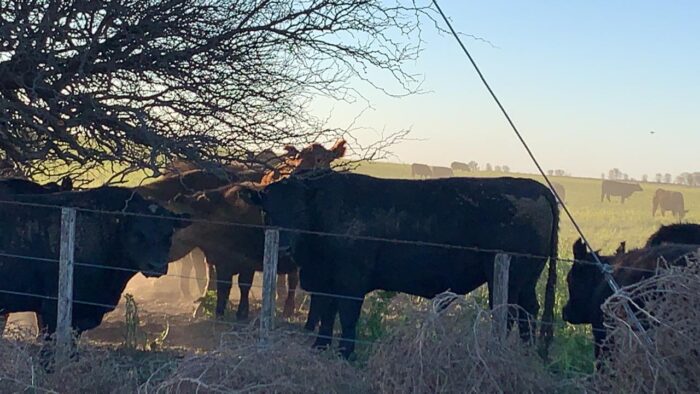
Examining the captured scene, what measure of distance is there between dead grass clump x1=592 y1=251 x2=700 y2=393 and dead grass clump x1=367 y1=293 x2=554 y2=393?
19.6 inches

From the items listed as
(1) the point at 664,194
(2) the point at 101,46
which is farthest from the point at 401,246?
(1) the point at 664,194

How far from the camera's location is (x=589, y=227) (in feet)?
118

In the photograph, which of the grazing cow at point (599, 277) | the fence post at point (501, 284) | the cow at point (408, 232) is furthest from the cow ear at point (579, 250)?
the fence post at point (501, 284)

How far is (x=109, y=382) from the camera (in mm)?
6488

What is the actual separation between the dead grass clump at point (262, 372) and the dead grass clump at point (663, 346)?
164cm

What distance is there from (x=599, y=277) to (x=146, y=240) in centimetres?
431

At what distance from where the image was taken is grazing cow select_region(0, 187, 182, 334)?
8078 millimetres

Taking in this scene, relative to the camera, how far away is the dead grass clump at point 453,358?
5.41m

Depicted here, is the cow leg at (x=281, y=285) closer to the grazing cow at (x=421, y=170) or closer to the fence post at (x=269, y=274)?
the fence post at (x=269, y=274)

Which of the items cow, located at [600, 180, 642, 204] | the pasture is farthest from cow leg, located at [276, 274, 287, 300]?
cow, located at [600, 180, 642, 204]

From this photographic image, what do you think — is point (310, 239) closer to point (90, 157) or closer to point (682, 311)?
point (90, 157)

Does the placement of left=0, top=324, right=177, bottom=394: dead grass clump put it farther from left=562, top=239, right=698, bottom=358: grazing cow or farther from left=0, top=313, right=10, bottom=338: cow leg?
left=562, top=239, right=698, bottom=358: grazing cow

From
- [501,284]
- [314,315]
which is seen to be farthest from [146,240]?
[501,284]

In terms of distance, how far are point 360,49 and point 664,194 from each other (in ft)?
137
